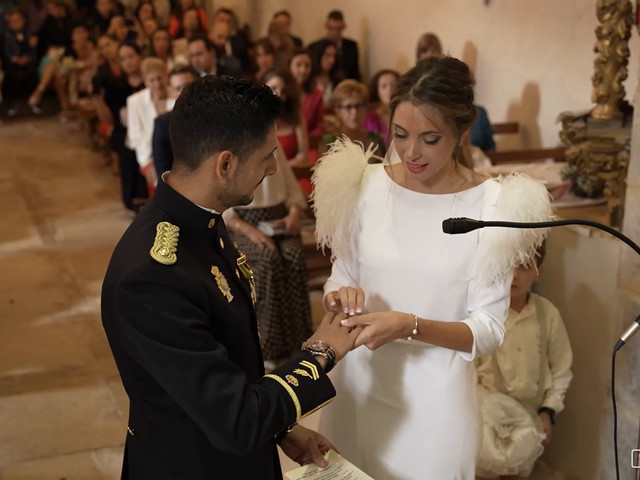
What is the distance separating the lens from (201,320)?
5.15 ft

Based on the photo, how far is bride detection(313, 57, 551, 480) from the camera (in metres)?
2.06

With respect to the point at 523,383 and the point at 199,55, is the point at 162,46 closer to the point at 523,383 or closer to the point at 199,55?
the point at 199,55

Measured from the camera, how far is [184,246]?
1.66m

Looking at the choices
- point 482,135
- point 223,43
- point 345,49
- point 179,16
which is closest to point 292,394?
point 482,135

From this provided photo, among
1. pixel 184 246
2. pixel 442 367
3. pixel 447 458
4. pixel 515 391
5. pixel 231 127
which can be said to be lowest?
pixel 515 391

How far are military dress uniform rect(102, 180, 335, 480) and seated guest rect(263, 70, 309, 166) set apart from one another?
329 centimetres

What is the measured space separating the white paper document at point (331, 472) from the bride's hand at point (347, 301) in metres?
0.34

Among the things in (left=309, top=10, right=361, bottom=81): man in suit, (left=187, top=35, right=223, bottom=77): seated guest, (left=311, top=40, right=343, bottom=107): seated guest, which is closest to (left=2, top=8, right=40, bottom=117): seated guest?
(left=309, top=10, right=361, bottom=81): man in suit

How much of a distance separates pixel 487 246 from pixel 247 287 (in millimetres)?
605

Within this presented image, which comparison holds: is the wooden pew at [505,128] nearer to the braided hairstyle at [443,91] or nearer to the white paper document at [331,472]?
the braided hairstyle at [443,91]

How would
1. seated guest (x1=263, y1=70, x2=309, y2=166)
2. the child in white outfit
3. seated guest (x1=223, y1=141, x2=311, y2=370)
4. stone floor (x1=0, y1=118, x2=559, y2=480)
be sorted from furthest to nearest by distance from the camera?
1. seated guest (x1=263, y1=70, x2=309, y2=166)
2. seated guest (x1=223, y1=141, x2=311, y2=370)
3. stone floor (x1=0, y1=118, x2=559, y2=480)
4. the child in white outfit

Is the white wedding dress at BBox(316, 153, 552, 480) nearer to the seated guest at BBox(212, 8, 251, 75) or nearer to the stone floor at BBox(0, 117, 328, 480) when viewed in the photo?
the stone floor at BBox(0, 117, 328, 480)

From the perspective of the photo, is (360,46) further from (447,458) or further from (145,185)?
(447,458)

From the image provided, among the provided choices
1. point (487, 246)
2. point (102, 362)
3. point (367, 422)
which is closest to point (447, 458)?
point (367, 422)
